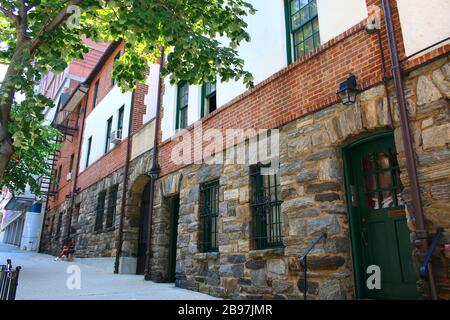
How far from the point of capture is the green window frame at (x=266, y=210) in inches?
251

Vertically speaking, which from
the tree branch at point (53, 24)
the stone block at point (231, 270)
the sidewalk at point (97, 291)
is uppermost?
Answer: the tree branch at point (53, 24)

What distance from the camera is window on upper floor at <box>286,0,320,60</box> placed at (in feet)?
21.0

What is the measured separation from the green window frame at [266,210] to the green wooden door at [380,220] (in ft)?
4.64

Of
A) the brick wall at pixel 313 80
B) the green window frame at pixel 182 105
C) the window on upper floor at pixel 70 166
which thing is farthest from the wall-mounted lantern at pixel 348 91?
the window on upper floor at pixel 70 166

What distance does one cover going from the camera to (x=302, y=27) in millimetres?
6648

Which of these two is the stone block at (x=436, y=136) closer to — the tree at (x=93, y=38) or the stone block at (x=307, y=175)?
the stone block at (x=307, y=175)


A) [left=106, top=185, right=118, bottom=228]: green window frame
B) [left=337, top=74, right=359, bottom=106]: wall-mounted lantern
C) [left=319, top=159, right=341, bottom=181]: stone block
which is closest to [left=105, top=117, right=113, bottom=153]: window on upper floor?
[left=106, top=185, right=118, bottom=228]: green window frame

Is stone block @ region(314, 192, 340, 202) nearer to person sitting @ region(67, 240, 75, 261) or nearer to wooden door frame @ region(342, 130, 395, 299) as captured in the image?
wooden door frame @ region(342, 130, 395, 299)

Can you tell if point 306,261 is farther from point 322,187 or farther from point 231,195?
point 231,195

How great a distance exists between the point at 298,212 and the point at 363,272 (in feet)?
4.15


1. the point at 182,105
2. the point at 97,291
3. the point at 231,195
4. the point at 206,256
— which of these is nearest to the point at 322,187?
the point at 231,195

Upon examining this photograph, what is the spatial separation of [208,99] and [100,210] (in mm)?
7726

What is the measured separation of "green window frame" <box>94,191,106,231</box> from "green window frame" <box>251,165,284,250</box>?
359 inches
